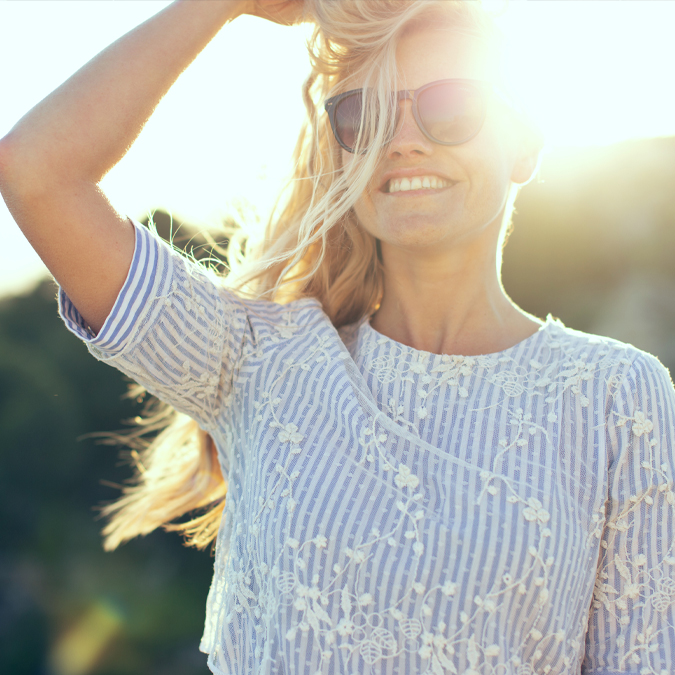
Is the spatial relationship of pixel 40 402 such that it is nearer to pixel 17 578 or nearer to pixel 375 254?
A: pixel 17 578

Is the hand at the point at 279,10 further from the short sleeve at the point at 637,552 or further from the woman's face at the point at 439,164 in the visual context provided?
the short sleeve at the point at 637,552

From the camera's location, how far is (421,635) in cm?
131

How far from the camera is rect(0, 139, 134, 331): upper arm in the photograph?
1249 mm

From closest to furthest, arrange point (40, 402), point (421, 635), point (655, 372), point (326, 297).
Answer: point (421, 635) → point (655, 372) → point (326, 297) → point (40, 402)

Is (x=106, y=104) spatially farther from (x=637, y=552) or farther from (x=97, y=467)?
(x=97, y=467)

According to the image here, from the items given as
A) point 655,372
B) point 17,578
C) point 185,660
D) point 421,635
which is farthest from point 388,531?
point 17,578

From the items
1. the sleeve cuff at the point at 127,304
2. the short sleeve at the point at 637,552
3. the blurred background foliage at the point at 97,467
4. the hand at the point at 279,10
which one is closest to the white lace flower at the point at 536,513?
the short sleeve at the point at 637,552

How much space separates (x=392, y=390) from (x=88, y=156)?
972mm

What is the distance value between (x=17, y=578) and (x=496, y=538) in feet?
14.5

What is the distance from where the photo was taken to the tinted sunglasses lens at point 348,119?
1.64m

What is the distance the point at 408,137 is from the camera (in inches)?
63.3

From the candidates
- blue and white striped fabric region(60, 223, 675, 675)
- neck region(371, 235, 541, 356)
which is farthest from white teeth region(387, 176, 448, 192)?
blue and white striped fabric region(60, 223, 675, 675)

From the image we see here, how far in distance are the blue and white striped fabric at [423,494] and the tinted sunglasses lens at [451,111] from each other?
2.05 ft

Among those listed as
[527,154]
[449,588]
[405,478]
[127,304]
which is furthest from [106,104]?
[449,588]
